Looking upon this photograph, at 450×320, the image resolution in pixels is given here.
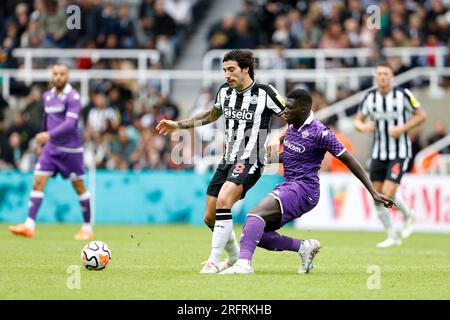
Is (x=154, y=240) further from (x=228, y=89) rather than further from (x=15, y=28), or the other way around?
(x=15, y=28)

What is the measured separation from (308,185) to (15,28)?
53.9ft

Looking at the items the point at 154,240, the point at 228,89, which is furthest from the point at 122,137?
the point at 228,89

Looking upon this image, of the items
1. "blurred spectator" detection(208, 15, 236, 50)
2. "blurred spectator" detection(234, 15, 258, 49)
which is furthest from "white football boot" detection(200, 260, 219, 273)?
"blurred spectator" detection(208, 15, 236, 50)

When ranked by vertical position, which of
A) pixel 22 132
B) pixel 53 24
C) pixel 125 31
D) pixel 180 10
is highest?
pixel 180 10

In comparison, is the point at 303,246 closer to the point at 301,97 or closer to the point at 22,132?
the point at 301,97

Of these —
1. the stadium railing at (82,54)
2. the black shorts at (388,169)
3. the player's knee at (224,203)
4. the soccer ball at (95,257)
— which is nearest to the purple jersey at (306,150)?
the player's knee at (224,203)

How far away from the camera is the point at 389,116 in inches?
622

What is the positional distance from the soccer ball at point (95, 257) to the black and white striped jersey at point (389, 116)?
617 centimetres

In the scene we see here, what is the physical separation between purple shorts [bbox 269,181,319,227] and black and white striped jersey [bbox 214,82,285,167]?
0.41m

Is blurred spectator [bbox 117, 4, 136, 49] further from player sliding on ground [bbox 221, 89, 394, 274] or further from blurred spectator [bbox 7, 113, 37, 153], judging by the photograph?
player sliding on ground [bbox 221, 89, 394, 274]

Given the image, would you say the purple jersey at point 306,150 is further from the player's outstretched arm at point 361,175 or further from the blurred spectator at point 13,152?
the blurred spectator at point 13,152

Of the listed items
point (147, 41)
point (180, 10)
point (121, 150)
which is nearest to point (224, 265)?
point (121, 150)

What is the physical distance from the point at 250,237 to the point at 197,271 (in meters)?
0.84

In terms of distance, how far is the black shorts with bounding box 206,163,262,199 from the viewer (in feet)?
35.0
